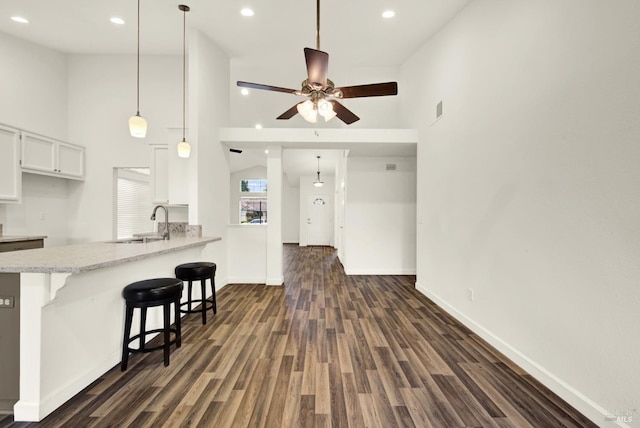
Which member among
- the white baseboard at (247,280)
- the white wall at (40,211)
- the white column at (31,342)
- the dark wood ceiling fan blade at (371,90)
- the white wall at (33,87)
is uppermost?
the white wall at (33,87)

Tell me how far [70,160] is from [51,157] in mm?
290

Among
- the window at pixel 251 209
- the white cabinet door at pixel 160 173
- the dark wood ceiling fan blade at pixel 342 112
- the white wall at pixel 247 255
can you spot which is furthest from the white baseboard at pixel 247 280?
the window at pixel 251 209

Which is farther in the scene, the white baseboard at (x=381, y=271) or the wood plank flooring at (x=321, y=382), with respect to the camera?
the white baseboard at (x=381, y=271)

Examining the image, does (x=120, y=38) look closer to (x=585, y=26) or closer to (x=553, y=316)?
(x=585, y=26)

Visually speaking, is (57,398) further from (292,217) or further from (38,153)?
(292,217)

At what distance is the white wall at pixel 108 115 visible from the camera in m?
4.65

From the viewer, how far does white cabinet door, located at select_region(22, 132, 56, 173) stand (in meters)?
3.79

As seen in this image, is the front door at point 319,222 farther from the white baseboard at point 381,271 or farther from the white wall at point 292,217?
the white baseboard at point 381,271

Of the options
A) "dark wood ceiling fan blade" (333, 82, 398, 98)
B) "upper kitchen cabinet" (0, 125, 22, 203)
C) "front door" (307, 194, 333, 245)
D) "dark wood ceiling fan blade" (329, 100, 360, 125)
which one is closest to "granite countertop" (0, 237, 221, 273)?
"dark wood ceiling fan blade" (329, 100, 360, 125)

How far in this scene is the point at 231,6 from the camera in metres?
3.35

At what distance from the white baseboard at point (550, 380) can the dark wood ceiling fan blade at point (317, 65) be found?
9.16 feet

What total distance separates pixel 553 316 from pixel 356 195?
3816mm

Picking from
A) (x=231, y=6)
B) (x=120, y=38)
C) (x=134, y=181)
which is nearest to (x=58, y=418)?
(x=231, y=6)

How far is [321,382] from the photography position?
78.4 inches
